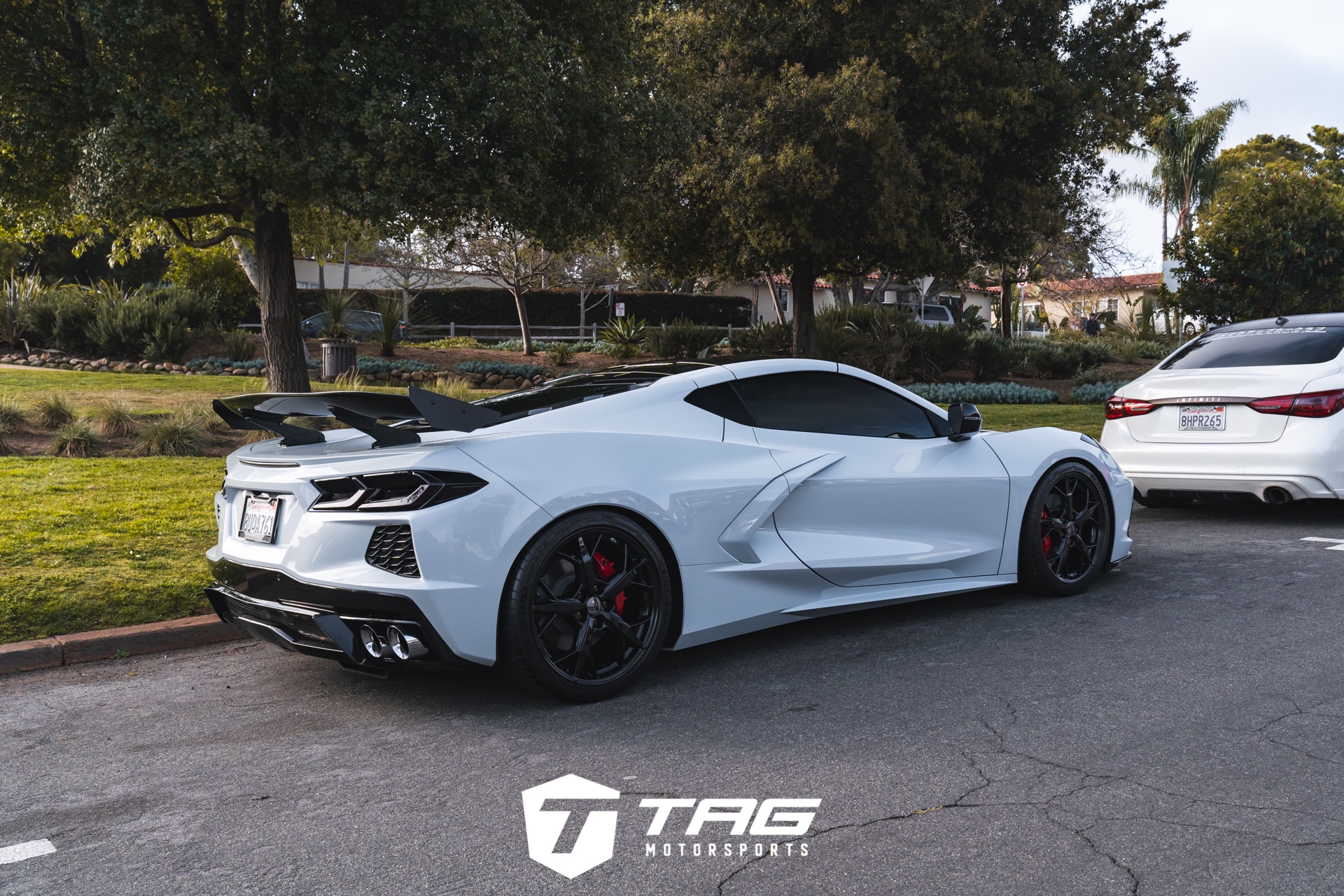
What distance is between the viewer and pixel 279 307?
42.5 ft

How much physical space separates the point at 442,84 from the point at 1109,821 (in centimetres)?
998

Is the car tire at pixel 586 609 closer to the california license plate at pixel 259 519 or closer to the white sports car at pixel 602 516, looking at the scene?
the white sports car at pixel 602 516

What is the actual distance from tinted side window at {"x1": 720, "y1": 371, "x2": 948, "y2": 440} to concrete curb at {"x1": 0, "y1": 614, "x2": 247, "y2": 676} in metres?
2.87

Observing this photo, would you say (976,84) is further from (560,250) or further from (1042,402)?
(560,250)

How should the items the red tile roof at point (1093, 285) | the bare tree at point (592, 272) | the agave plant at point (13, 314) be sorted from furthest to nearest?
the red tile roof at point (1093, 285)
the bare tree at point (592, 272)
the agave plant at point (13, 314)

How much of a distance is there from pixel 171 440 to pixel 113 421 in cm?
128

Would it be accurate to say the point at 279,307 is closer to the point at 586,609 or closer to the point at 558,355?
the point at 586,609

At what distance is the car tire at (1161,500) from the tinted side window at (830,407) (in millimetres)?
3933

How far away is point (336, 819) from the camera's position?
10.9ft

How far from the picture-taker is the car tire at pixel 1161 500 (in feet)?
28.8

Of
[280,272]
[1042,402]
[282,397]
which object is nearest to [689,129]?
[280,272]

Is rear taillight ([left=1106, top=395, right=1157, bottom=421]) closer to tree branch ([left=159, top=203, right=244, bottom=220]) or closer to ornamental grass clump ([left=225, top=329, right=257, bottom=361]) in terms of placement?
tree branch ([left=159, top=203, right=244, bottom=220])

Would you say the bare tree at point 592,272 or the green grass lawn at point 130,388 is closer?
the green grass lawn at point 130,388

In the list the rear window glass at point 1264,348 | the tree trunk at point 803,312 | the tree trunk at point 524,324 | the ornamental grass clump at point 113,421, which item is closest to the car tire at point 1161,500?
the rear window glass at point 1264,348
